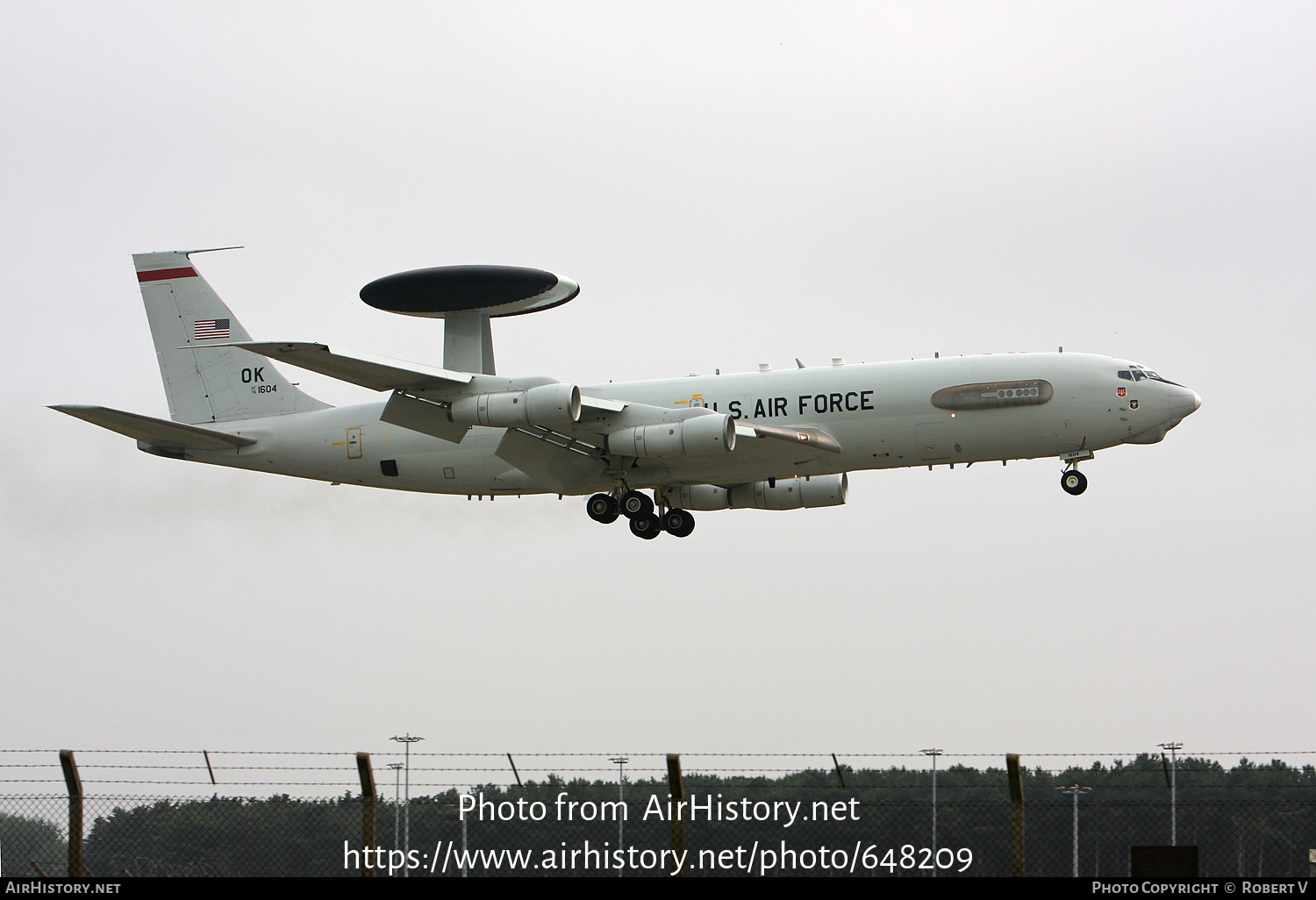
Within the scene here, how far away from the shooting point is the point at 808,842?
1688 centimetres

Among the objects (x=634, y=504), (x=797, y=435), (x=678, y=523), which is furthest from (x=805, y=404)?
(x=678, y=523)

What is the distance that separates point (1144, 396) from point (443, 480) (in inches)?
850

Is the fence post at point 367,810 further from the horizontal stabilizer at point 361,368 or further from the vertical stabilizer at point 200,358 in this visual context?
the vertical stabilizer at point 200,358

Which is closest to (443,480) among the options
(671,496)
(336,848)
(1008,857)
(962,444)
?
(671,496)

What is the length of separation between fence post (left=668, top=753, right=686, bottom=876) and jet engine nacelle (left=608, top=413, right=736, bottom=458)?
72.2ft

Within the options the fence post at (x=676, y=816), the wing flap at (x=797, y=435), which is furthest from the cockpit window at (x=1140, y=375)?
the fence post at (x=676, y=816)

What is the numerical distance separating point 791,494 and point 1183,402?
1344 centimetres

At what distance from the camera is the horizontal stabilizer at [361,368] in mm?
36125

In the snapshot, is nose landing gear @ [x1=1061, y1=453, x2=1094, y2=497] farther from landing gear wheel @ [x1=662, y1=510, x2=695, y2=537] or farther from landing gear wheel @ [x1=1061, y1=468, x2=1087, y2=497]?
landing gear wheel @ [x1=662, y1=510, x2=695, y2=537]

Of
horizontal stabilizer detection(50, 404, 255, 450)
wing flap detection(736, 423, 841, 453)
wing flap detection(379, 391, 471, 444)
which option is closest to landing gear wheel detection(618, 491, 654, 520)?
wing flap detection(736, 423, 841, 453)

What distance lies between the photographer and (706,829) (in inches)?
625

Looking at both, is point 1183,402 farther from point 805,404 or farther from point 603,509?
point 603,509

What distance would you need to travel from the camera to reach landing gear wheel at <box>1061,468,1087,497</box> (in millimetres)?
38906

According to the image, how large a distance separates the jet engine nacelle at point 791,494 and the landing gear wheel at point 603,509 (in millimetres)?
5481
